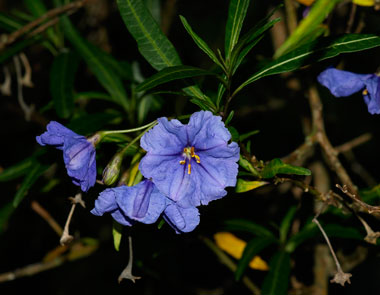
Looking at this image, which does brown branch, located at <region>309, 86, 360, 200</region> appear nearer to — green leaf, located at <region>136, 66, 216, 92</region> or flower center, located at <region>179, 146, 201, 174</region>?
flower center, located at <region>179, 146, 201, 174</region>

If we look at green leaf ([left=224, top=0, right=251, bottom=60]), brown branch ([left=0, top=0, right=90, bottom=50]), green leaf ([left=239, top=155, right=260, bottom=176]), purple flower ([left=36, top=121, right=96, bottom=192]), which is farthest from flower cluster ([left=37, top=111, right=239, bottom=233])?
brown branch ([left=0, top=0, right=90, bottom=50])

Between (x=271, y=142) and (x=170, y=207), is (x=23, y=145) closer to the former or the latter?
(x=271, y=142)

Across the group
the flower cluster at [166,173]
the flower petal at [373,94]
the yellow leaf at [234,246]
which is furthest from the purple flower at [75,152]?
the flower petal at [373,94]

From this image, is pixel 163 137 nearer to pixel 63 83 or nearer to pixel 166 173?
pixel 166 173

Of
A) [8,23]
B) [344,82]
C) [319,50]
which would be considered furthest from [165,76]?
[8,23]

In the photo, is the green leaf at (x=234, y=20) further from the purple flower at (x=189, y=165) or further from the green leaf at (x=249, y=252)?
the green leaf at (x=249, y=252)

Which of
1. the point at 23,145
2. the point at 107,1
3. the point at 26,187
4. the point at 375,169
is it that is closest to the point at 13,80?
the point at 23,145
